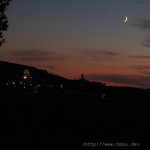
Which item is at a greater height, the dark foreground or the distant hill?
the distant hill

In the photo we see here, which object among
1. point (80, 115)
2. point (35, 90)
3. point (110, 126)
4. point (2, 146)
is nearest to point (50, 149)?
point (2, 146)

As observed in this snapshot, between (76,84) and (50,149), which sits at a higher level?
(76,84)

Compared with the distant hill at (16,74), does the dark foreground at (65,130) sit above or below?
below

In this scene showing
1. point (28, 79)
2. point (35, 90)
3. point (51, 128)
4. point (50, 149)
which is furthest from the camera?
point (28, 79)

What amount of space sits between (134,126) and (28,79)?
30873mm

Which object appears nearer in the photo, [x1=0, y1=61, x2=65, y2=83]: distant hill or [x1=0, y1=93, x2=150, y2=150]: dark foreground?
[x1=0, y1=93, x2=150, y2=150]: dark foreground

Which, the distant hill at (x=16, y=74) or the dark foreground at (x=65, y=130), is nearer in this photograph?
the dark foreground at (x=65, y=130)

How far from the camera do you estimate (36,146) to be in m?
14.8

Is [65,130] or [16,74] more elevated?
[16,74]

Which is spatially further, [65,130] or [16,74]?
[16,74]

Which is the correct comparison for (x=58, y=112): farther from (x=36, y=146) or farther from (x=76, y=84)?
(x=76, y=84)

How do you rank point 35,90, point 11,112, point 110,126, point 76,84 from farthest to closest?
point 76,84, point 35,90, point 11,112, point 110,126

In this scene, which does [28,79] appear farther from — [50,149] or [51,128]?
[50,149]

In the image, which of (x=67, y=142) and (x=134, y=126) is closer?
(x=67, y=142)
